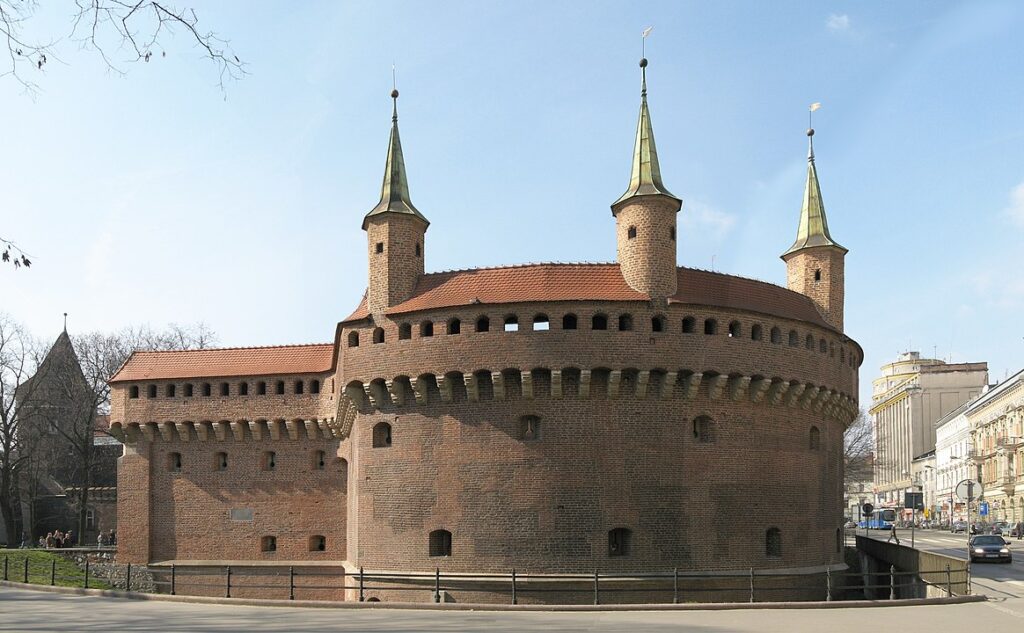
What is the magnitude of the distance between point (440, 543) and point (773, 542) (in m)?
9.57

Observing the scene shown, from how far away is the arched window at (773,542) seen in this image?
29359 millimetres

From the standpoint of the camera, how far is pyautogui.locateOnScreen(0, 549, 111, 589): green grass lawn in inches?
1509

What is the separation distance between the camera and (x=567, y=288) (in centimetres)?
2838

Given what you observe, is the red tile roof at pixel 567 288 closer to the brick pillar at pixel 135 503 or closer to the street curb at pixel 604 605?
the street curb at pixel 604 605

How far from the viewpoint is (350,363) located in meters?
30.8

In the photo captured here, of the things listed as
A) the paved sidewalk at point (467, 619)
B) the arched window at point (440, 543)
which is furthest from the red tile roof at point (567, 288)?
the paved sidewalk at point (467, 619)

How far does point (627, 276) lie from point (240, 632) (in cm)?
1546

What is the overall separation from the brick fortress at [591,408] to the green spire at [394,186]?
0.19ft

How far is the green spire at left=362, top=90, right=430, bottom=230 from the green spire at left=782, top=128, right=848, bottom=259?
13616 mm

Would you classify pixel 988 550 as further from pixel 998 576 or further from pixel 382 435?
pixel 382 435

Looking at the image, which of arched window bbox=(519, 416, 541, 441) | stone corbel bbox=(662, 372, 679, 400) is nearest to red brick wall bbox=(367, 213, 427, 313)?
arched window bbox=(519, 416, 541, 441)

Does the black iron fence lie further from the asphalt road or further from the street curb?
the street curb

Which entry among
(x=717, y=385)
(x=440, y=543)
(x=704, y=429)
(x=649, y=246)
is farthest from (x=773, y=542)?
(x=440, y=543)

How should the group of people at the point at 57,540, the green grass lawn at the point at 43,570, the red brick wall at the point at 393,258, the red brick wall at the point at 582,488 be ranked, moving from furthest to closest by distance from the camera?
the group of people at the point at 57,540 → the green grass lawn at the point at 43,570 → the red brick wall at the point at 393,258 → the red brick wall at the point at 582,488
